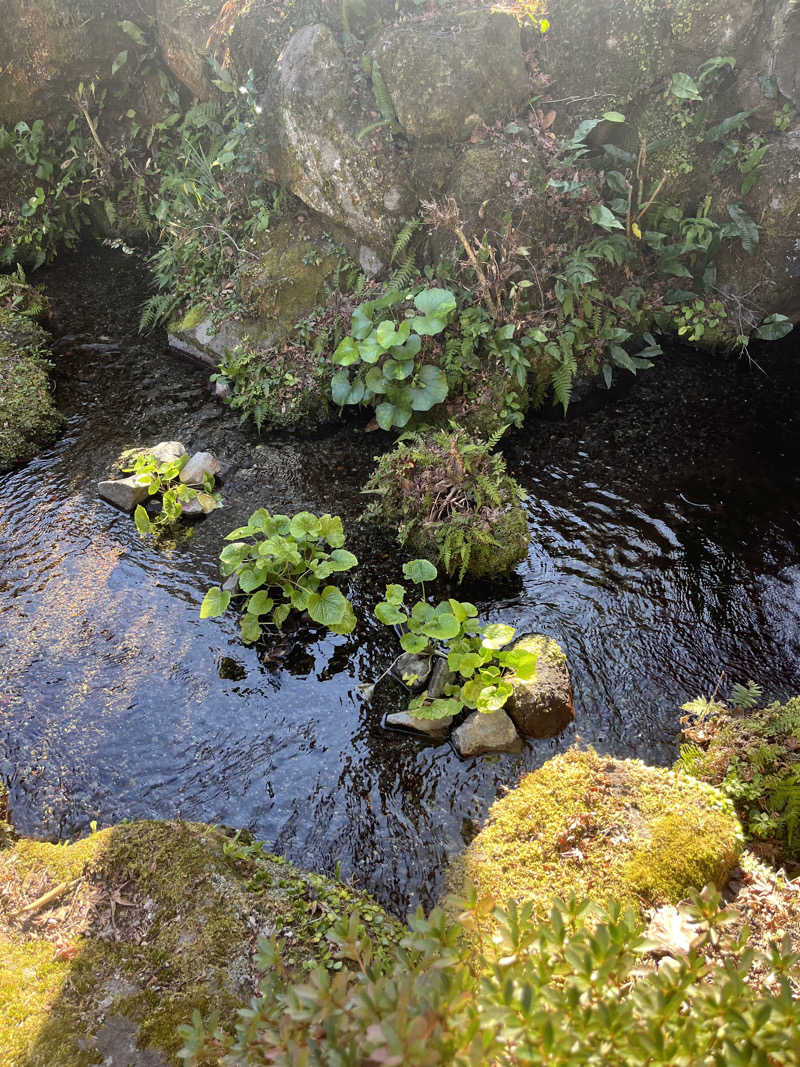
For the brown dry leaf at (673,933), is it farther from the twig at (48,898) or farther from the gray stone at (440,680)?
the twig at (48,898)

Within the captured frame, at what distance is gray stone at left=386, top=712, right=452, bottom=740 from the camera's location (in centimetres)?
472

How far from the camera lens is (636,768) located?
166 inches

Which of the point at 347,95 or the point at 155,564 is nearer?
the point at 155,564

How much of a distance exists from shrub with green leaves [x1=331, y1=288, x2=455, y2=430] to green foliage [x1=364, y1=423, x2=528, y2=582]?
68 cm

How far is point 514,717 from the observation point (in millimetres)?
4707

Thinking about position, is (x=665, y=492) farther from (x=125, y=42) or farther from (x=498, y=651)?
(x=125, y=42)

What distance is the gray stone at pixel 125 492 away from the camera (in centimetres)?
665

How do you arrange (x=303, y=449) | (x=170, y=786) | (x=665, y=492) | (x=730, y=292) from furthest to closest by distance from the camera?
1. (x=730, y=292)
2. (x=303, y=449)
3. (x=665, y=492)
4. (x=170, y=786)

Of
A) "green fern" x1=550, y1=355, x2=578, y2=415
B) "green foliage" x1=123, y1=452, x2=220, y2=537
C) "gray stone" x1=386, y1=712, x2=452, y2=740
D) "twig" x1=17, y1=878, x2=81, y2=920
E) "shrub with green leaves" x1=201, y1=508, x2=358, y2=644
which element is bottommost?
"gray stone" x1=386, y1=712, x2=452, y2=740

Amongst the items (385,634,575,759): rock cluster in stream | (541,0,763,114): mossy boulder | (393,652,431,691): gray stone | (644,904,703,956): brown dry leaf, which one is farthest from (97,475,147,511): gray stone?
(541,0,763,114): mossy boulder

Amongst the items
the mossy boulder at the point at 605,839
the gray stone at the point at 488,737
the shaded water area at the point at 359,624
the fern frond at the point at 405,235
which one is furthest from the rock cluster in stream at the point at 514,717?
the fern frond at the point at 405,235

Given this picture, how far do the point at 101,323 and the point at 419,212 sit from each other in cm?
502

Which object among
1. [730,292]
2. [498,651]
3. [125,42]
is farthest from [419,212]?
[125,42]

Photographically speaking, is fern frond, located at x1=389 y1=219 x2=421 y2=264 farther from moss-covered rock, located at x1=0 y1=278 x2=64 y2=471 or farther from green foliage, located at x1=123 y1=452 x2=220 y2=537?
moss-covered rock, located at x1=0 y1=278 x2=64 y2=471
